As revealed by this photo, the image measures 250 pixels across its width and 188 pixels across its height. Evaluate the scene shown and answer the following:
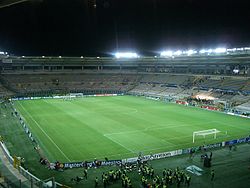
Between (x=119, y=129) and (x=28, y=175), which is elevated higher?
(x=28, y=175)

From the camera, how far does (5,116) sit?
49.3 metres

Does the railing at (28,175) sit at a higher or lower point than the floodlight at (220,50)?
lower

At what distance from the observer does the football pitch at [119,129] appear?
3141 cm

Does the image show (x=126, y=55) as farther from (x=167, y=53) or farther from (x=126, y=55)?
(x=167, y=53)

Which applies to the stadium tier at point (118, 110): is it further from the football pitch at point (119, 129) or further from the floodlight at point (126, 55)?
the floodlight at point (126, 55)

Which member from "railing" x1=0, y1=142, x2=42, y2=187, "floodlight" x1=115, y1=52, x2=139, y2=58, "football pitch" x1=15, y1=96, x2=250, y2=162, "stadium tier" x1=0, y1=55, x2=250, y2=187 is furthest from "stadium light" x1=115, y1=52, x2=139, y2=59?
Answer: "railing" x1=0, y1=142, x2=42, y2=187

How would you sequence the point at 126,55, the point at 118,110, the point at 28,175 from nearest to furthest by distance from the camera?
the point at 28,175 < the point at 118,110 < the point at 126,55

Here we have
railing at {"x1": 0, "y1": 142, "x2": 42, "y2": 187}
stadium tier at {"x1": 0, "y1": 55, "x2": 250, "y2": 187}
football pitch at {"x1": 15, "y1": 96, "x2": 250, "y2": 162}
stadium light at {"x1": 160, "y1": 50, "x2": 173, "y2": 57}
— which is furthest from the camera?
stadium light at {"x1": 160, "y1": 50, "x2": 173, "y2": 57}

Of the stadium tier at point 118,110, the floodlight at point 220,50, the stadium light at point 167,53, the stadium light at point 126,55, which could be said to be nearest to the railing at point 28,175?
the stadium tier at point 118,110

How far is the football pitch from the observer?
103 ft

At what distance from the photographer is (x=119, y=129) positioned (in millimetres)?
40469

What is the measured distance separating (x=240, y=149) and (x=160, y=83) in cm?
5901

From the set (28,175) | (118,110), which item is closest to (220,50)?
(118,110)

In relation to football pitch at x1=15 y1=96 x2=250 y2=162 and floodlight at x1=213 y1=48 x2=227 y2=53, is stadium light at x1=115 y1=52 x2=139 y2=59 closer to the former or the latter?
floodlight at x1=213 y1=48 x2=227 y2=53
